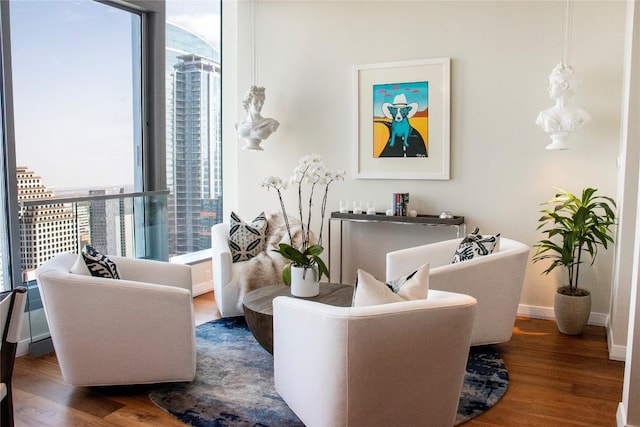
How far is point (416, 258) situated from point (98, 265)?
2.13 meters

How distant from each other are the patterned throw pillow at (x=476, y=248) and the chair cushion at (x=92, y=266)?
215cm

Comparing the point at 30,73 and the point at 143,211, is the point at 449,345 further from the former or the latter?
the point at 30,73

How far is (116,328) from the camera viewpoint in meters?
2.90

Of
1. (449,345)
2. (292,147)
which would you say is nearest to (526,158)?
(292,147)

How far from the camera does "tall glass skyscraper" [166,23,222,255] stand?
5348 millimetres

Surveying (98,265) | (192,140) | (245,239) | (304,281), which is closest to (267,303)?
(304,281)

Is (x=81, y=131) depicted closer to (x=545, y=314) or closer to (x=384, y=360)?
(x=384, y=360)

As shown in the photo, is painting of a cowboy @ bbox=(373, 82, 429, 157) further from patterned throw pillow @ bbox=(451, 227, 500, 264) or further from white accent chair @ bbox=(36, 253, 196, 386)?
white accent chair @ bbox=(36, 253, 196, 386)

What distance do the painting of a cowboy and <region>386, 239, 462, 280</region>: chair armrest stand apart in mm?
1058

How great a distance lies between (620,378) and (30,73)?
4.35 meters

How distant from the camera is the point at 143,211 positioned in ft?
14.5

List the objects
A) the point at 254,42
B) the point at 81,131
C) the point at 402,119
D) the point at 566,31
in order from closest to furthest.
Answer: the point at 566,31 < the point at 81,131 < the point at 402,119 < the point at 254,42

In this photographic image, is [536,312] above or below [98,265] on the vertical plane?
below

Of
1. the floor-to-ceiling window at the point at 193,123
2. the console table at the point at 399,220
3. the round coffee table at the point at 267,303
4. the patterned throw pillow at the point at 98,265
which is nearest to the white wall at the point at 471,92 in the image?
the console table at the point at 399,220
